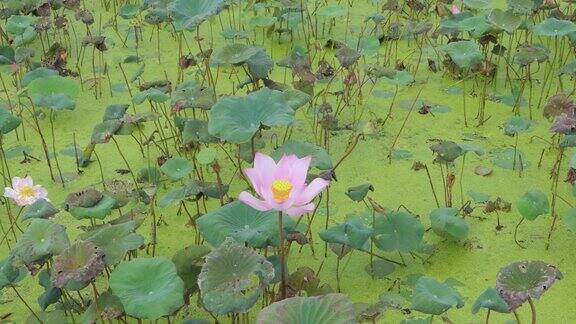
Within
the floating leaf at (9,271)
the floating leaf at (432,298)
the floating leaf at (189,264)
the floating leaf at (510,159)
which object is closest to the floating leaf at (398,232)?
the floating leaf at (432,298)

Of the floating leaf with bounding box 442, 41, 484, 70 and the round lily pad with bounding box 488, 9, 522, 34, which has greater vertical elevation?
the round lily pad with bounding box 488, 9, 522, 34

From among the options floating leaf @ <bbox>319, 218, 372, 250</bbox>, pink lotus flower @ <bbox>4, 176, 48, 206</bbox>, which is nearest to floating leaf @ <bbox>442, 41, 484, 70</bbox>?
floating leaf @ <bbox>319, 218, 372, 250</bbox>

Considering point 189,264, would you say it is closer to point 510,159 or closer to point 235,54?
point 235,54

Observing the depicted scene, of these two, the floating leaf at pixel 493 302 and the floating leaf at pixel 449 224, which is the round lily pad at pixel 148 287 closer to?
the floating leaf at pixel 493 302

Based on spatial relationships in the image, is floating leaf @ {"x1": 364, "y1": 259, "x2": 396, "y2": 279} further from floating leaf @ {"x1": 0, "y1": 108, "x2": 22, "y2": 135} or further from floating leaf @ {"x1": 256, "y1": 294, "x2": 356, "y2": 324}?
floating leaf @ {"x1": 0, "y1": 108, "x2": 22, "y2": 135}

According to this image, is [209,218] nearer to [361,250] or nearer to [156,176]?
[361,250]

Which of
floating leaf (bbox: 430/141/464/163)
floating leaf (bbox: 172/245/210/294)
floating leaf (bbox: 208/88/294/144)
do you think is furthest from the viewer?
floating leaf (bbox: 430/141/464/163)

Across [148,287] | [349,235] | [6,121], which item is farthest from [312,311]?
[6,121]
